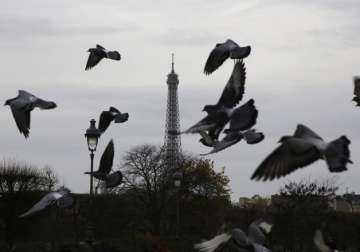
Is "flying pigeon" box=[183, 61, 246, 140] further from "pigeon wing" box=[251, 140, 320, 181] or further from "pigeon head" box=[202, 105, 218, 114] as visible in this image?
"pigeon wing" box=[251, 140, 320, 181]

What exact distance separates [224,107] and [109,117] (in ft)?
10.5

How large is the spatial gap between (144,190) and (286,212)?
2783 centimetres

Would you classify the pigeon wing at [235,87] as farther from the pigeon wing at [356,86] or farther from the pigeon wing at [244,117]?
the pigeon wing at [356,86]

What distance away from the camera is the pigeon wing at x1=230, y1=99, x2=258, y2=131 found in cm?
1159

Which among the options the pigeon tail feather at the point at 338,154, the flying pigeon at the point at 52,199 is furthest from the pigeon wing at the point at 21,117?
the pigeon tail feather at the point at 338,154

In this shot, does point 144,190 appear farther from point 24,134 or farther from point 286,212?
point 24,134

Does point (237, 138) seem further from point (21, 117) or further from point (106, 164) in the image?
point (21, 117)

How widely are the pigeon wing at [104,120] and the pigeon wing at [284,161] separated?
5.33 metres

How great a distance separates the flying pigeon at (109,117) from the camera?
48.8 ft

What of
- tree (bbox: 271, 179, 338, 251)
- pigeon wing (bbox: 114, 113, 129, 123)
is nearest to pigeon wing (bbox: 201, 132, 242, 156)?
pigeon wing (bbox: 114, 113, 129, 123)

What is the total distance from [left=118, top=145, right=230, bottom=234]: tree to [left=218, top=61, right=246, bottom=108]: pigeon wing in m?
48.4

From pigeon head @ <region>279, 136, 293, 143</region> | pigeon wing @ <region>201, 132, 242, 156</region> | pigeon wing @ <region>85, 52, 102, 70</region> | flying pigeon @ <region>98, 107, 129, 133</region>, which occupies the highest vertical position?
pigeon wing @ <region>85, 52, 102, 70</region>

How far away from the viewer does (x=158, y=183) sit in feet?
228

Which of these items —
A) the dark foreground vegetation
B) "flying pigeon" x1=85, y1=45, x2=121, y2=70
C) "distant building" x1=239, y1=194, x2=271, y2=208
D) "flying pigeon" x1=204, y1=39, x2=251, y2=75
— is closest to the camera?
"flying pigeon" x1=204, y1=39, x2=251, y2=75
